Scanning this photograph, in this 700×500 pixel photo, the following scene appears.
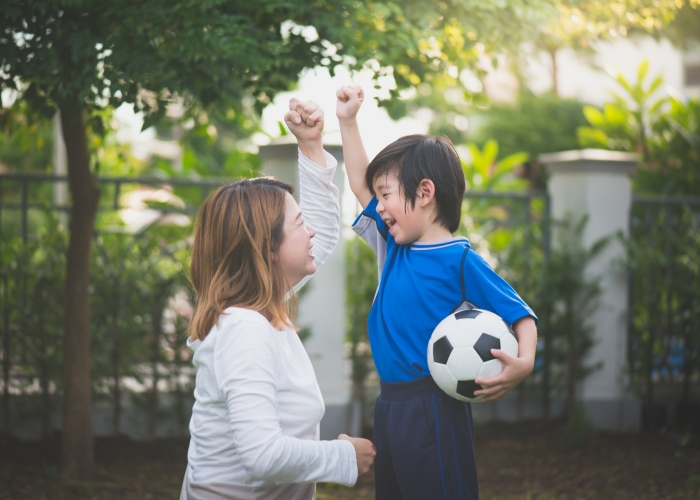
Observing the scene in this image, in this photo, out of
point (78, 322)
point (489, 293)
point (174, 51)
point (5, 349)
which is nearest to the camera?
point (489, 293)

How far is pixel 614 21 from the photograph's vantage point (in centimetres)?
391

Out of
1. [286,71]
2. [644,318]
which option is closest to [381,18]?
[286,71]

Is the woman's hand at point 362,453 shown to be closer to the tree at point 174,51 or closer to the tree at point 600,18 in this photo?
the tree at point 174,51

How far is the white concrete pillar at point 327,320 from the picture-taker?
511 centimetres

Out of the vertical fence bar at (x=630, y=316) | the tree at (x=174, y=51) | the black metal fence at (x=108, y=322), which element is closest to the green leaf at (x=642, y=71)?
the vertical fence bar at (x=630, y=316)

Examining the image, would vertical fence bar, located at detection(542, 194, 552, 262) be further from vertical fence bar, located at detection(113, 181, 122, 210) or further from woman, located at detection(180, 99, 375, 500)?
woman, located at detection(180, 99, 375, 500)

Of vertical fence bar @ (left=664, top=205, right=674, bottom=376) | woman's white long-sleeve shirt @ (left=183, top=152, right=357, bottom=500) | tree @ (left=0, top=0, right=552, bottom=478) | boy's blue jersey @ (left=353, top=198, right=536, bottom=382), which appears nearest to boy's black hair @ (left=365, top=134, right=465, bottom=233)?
boy's blue jersey @ (left=353, top=198, right=536, bottom=382)

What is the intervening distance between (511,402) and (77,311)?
3.47 meters

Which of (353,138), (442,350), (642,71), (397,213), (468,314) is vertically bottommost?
(442,350)

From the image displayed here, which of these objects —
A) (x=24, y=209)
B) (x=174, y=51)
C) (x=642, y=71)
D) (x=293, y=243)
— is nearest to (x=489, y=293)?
(x=293, y=243)

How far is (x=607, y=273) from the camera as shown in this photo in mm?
→ 5719

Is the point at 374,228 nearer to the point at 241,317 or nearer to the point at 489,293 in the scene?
the point at 489,293

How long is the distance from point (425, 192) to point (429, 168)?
→ 0.08 m

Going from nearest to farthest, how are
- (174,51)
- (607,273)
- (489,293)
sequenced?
(489,293) → (174,51) → (607,273)
